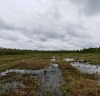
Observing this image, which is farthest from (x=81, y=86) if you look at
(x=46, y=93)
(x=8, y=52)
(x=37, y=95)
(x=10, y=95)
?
(x=8, y=52)

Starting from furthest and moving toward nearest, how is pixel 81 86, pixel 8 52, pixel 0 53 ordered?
pixel 8 52, pixel 0 53, pixel 81 86

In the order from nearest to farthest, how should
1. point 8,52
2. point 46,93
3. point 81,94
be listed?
point 81,94, point 46,93, point 8,52

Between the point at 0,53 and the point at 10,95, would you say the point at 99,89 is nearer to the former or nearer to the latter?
the point at 10,95

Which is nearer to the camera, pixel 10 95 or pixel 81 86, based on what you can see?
pixel 10 95

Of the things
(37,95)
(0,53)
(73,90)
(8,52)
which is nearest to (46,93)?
(37,95)

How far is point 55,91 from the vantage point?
21.2ft

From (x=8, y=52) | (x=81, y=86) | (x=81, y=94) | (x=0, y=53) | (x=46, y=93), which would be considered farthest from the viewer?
(x=8, y=52)

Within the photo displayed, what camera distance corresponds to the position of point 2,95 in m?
5.89

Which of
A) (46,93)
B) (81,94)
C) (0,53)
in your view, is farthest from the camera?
(0,53)

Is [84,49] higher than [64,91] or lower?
higher

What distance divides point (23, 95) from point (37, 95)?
1221 millimetres

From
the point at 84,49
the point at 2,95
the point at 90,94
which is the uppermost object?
the point at 84,49

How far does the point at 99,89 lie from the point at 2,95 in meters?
8.61

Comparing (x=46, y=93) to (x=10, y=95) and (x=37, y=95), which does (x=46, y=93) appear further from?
(x=10, y=95)
